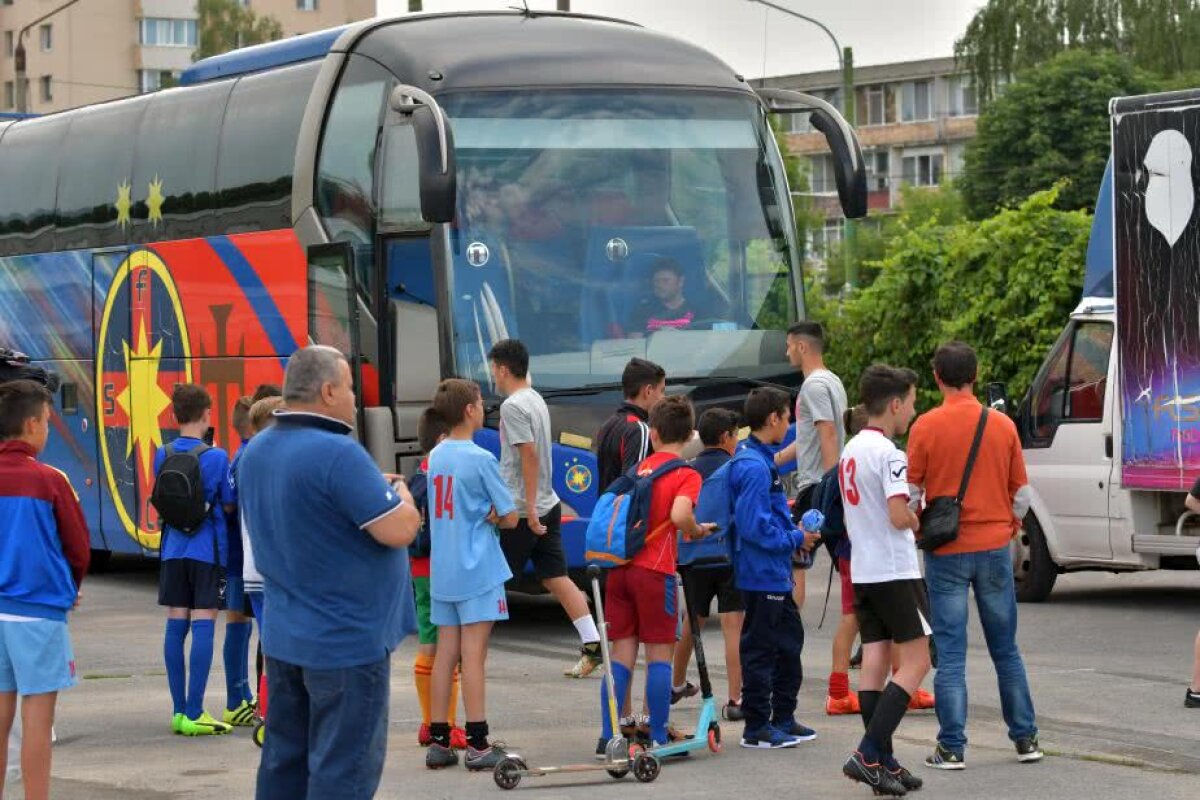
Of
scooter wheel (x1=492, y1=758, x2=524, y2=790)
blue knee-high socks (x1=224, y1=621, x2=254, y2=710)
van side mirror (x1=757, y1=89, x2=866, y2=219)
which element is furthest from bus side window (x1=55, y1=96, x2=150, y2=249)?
scooter wheel (x1=492, y1=758, x2=524, y2=790)

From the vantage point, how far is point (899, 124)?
101312 millimetres

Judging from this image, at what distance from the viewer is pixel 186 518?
10.7m

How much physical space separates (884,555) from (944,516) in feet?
1.20

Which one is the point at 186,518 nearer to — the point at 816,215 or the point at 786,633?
the point at 786,633

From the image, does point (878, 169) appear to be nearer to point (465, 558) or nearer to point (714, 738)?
point (714, 738)

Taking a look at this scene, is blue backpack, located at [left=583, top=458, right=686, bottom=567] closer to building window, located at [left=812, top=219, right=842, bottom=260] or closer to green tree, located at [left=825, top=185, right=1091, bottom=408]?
green tree, located at [left=825, top=185, right=1091, bottom=408]

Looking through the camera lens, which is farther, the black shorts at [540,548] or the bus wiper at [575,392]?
the bus wiper at [575,392]

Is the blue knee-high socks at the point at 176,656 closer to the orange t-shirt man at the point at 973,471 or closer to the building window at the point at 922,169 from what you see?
the orange t-shirt man at the point at 973,471

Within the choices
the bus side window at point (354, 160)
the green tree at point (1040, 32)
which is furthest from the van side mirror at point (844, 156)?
the green tree at point (1040, 32)

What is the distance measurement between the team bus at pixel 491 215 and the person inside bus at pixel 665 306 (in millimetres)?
39

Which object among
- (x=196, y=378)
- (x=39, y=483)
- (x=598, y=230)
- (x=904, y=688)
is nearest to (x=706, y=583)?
(x=904, y=688)

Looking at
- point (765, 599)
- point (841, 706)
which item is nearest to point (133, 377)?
point (841, 706)

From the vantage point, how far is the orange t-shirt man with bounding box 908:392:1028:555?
9266 mm

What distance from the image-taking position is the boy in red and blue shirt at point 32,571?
8039mm
